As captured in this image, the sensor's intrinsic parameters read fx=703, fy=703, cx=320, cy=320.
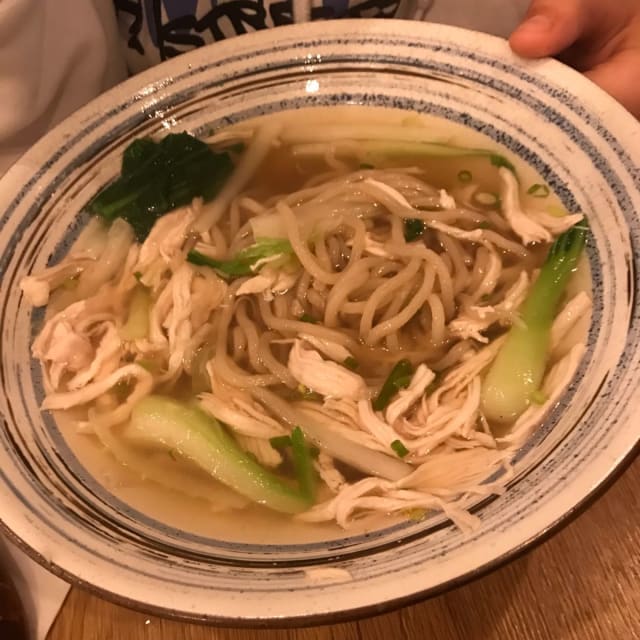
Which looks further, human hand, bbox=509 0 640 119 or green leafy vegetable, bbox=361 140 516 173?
green leafy vegetable, bbox=361 140 516 173

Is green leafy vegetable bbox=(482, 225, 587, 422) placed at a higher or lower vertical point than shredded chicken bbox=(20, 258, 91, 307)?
lower

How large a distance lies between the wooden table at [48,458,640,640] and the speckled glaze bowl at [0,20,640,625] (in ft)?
0.80

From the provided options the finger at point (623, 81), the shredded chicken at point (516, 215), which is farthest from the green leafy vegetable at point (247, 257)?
the finger at point (623, 81)

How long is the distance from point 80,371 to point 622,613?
1.09 meters

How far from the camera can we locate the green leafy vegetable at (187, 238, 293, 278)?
153 centimetres

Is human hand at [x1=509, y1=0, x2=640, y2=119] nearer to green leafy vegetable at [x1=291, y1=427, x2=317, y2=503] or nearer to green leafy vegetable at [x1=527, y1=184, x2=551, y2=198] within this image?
green leafy vegetable at [x1=527, y1=184, x2=551, y2=198]

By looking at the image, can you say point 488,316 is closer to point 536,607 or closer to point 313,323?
point 313,323

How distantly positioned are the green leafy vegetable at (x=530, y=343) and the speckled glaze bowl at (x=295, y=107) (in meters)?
0.06

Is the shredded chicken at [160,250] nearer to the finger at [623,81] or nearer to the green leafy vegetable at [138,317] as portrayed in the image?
the green leafy vegetable at [138,317]

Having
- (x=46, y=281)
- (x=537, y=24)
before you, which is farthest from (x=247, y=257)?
(x=537, y=24)

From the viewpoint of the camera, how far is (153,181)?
5.32 ft

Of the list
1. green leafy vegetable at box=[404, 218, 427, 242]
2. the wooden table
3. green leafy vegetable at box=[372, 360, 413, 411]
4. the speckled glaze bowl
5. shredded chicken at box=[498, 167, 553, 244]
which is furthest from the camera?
green leafy vegetable at box=[404, 218, 427, 242]

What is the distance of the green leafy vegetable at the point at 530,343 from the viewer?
4.05 ft

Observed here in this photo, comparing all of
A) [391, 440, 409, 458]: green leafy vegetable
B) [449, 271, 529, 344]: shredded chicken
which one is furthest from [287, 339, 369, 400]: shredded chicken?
[449, 271, 529, 344]: shredded chicken
